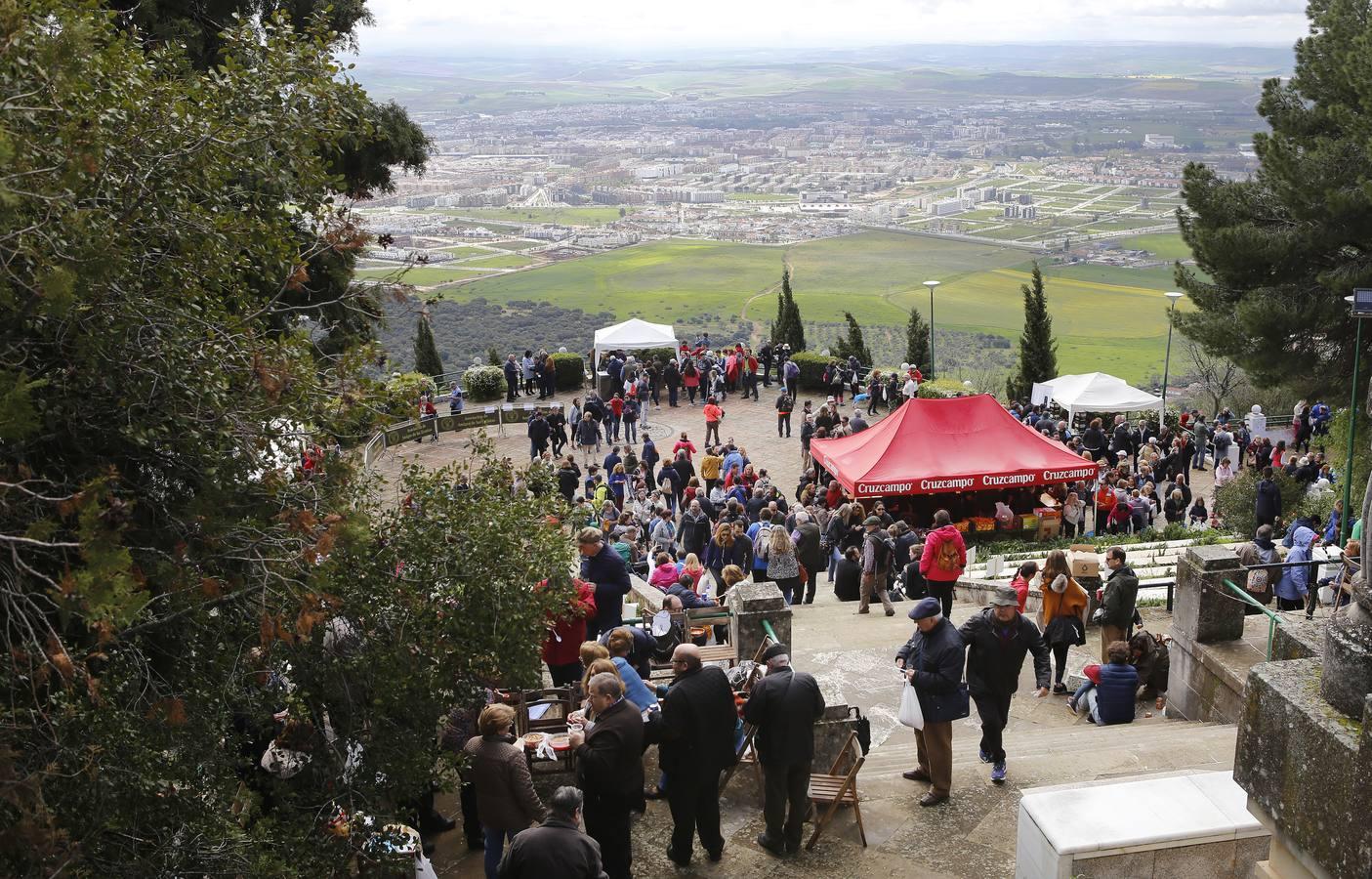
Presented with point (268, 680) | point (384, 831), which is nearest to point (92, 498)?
point (268, 680)

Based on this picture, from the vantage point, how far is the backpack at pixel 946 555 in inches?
423

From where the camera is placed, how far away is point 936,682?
7156mm

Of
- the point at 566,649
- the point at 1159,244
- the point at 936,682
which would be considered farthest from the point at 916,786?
the point at 1159,244

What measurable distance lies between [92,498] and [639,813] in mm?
4237

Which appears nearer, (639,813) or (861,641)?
(639,813)

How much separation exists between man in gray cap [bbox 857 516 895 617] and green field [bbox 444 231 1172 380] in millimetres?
64601

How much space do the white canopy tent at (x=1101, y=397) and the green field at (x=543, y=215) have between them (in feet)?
381

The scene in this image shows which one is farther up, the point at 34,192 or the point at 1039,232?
the point at 34,192

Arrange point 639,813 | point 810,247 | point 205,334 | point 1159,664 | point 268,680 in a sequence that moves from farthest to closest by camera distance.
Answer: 1. point 810,247
2. point 1159,664
3. point 639,813
4. point 268,680
5. point 205,334

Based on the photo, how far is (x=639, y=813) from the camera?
7270 millimetres

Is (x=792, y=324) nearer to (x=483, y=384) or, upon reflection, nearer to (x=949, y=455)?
(x=483, y=384)

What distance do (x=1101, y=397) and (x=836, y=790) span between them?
17.7 m

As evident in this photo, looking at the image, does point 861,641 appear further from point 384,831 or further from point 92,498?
point 92,498

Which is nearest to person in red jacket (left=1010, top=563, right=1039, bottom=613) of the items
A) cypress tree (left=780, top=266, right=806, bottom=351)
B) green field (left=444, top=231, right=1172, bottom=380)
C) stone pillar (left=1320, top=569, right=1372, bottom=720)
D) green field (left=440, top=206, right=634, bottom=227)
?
stone pillar (left=1320, top=569, right=1372, bottom=720)
